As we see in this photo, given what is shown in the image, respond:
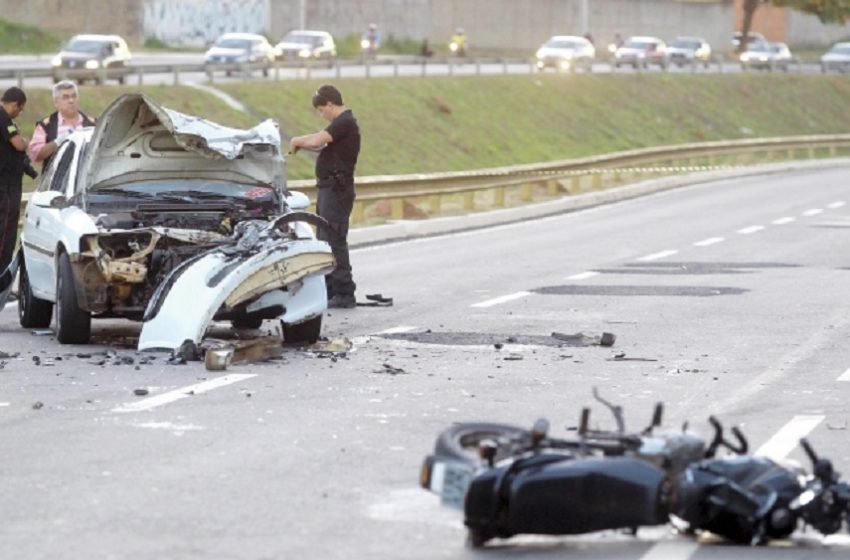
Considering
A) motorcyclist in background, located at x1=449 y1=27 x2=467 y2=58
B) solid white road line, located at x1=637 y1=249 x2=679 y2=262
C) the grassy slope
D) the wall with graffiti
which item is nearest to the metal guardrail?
solid white road line, located at x1=637 y1=249 x2=679 y2=262

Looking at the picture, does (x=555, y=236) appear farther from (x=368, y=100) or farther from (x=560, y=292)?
(x=368, y=100)

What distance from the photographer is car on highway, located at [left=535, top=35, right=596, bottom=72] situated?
248ft

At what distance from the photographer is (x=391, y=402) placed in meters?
11.5

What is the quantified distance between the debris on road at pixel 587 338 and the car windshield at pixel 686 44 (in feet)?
261

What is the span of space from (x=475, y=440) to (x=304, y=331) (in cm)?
696

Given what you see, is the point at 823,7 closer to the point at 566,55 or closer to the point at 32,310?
the point at 566,55

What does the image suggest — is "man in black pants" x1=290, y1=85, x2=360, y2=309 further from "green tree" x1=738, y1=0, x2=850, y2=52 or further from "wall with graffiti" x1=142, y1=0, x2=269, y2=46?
"green tree" x1=738, y1=0, x2=850, y2=52

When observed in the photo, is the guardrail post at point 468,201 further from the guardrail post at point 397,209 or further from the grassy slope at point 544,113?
the grassy slope at point 544,113

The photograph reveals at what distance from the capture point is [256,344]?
44.8ft

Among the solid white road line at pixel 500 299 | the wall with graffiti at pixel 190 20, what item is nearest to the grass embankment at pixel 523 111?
the wall with graffiti at pixel 190 20

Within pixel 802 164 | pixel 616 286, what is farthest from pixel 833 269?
pixel 802 164

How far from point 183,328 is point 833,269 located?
10.6m

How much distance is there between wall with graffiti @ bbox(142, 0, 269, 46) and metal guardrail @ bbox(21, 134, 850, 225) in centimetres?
2803

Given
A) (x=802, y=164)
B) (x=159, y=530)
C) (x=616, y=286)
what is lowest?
(x=802, y=164)
